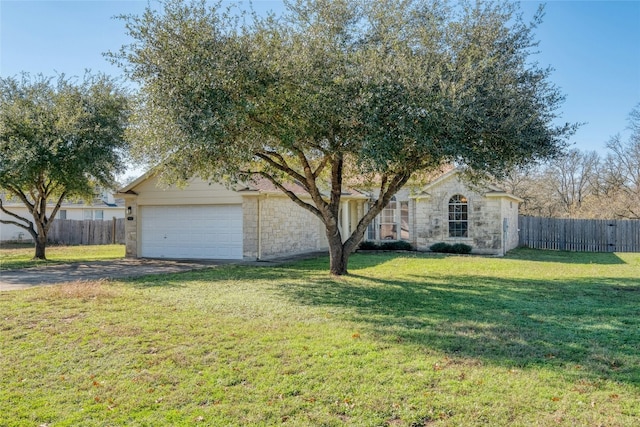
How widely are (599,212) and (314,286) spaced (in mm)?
22811

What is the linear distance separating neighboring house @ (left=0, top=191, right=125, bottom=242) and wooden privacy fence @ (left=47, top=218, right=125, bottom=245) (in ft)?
7.67

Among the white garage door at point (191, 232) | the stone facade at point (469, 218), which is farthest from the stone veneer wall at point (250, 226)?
the stone facade at point (469, 218)

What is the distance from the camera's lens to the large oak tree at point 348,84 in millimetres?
8781

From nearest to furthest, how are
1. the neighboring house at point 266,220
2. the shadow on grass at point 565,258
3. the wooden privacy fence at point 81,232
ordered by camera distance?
1. the shadow on grass at point 565,258
2. the neighboring house at point 266,220
3. the wooden privacy fence at point 81,232

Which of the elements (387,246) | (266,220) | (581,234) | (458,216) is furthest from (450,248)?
(266,220)

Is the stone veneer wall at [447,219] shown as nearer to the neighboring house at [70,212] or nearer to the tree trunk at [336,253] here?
the tree trunk at [336,253]

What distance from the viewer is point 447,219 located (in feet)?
66.3

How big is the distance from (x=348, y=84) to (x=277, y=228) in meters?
9.46

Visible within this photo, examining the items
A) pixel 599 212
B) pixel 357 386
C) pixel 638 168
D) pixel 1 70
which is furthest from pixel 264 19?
pixel 638 168

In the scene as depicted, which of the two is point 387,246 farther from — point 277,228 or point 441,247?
point 277,228

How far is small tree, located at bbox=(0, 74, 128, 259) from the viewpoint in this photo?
580 inches

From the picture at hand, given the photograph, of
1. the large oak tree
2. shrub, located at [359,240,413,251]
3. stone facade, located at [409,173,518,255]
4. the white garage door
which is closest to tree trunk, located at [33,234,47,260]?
the white garage door

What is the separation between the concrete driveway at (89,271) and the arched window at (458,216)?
10285mm

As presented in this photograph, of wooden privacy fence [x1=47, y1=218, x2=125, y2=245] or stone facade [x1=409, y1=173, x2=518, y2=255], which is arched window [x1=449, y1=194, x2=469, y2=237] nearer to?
stone facade [x1=409, y1=173, x2=518, y2=255]
